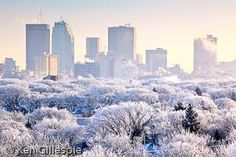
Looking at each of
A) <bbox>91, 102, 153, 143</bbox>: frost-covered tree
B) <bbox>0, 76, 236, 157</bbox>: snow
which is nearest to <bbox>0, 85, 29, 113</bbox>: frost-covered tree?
<bbox>0, 76, 236, 157</bbox>: snow

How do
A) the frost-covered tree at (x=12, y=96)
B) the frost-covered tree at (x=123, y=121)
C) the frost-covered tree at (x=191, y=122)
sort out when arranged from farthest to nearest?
the frost-covered tree at (x=12, y=96), the frost-covered tree at (x=123, y=121), the frost-covered tree at (x=191, y=122)

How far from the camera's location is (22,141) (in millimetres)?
46594

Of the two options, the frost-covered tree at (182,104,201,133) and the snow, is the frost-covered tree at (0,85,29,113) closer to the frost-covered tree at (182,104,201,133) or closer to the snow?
the snow

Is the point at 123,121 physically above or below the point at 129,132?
above

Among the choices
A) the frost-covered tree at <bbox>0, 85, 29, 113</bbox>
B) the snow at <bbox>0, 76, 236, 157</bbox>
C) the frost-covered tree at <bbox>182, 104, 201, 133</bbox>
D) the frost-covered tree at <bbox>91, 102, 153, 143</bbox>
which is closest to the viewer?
the snow at <bbox>0, 76, 236, 157</bbox>

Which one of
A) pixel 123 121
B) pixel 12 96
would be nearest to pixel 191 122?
pixel 123 121

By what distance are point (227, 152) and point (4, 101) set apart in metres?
88.2

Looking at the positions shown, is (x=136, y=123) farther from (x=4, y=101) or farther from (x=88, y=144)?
(x=4, y=101)

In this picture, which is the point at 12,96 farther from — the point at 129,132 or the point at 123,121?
the point at 129,132

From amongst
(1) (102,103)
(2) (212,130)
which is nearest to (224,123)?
(2) (212,130)

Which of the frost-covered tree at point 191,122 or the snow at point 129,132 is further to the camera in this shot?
the frost-covered tree at point 191,122

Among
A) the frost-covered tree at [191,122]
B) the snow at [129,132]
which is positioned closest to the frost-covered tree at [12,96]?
the snow at [129,132]

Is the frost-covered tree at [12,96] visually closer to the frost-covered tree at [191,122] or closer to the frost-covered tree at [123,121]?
the frost-covered tree at [123,121]

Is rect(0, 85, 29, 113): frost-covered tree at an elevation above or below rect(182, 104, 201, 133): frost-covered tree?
below
